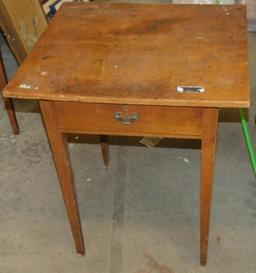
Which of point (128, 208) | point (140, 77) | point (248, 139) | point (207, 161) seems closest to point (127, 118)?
point (140, 77)

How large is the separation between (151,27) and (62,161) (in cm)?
50

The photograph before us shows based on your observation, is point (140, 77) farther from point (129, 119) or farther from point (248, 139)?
point (248, 139)

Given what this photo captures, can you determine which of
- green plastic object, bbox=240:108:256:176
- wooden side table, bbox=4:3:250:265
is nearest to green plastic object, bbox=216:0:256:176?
green plastic object, bbox=240:108:256:176

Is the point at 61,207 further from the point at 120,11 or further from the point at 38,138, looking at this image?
the point at 120,11

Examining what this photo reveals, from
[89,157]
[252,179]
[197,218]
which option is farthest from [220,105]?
[89,157]

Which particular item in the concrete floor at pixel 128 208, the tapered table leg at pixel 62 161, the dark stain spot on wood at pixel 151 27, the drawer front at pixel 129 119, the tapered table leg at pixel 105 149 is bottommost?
the concrete floor at pixel 128 208

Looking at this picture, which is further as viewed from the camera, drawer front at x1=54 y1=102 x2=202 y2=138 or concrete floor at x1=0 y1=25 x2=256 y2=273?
concrete floor at x1=0 y1=25 x2=256 y2=273

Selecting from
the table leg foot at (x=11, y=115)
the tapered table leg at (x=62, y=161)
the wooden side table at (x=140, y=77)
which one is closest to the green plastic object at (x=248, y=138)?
the wooden side table at (x=140, y=77)

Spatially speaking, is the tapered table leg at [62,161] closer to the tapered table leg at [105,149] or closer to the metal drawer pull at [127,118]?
the metal drawer pull at [127,118]

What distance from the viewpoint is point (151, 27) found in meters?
1.26

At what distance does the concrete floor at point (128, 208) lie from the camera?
1.42 m

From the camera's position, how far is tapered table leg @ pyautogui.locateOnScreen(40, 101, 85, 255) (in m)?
1.04

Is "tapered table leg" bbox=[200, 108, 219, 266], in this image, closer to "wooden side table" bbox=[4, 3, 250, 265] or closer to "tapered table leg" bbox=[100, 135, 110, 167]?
"wooden side table" bbox=[4, 3, 250, 265]

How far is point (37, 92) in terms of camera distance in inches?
38.7
